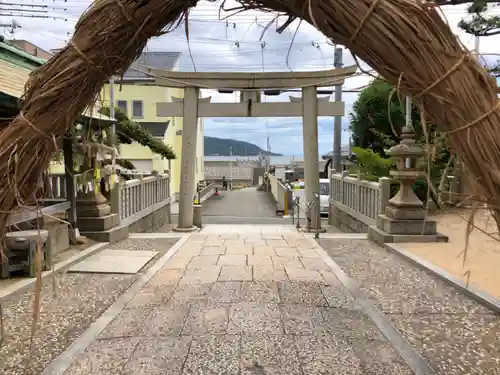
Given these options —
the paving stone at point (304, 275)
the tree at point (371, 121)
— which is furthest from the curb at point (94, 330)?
the tree at point (371, 121)

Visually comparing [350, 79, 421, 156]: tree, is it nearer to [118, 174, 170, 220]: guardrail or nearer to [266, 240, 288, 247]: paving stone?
[118, 174, 170, 220]: guardrail

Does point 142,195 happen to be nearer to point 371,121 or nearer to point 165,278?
point 165,278

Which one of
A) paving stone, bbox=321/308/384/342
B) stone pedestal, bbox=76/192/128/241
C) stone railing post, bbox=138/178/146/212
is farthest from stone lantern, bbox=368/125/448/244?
stone railing post, bbox=138/178/146/212

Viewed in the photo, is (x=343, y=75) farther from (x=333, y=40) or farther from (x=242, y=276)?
(x=333, y=40)

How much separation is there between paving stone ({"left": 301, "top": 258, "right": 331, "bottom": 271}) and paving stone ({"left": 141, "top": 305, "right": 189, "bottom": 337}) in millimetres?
2299

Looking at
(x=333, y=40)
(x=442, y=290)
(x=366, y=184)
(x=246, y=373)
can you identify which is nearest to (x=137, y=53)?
(x=333, y=40)

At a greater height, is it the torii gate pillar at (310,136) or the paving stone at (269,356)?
the torii gate pillar at (310,136)

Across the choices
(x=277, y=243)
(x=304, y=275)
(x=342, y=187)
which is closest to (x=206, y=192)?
(x=342, y=187)

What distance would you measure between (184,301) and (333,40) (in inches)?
137

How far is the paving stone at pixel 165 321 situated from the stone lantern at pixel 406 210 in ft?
15.5

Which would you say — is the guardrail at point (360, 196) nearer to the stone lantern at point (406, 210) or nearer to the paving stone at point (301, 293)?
the stone lantern at point (406, 210)

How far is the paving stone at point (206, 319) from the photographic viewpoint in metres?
3.61

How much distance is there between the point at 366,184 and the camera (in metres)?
10.1

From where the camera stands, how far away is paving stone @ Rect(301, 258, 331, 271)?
596cm
